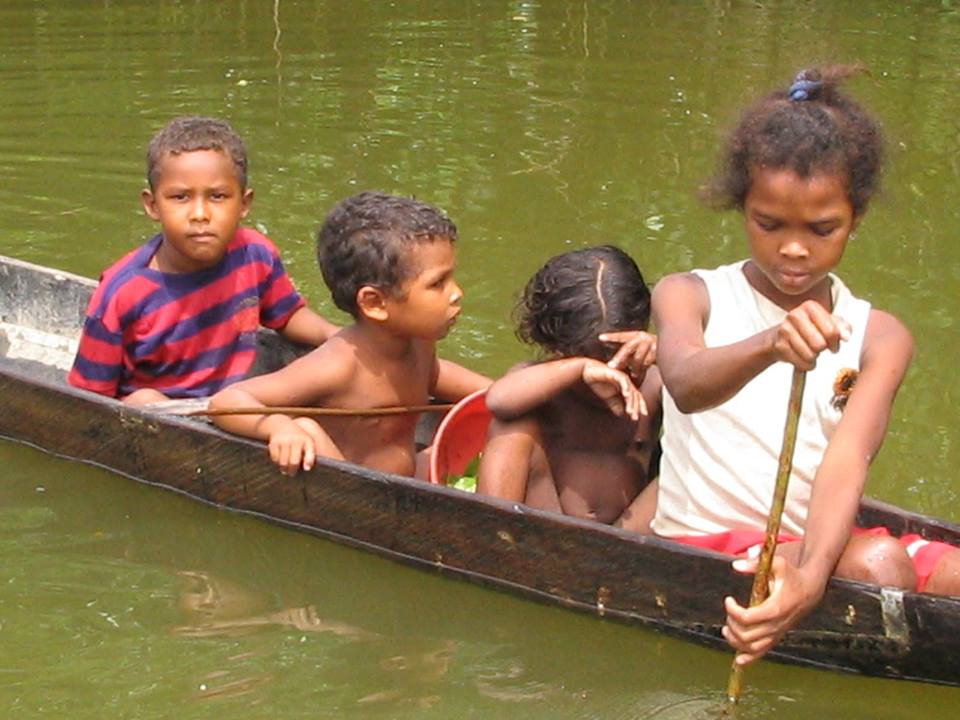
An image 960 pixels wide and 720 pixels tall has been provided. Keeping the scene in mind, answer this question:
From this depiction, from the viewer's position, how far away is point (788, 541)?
3.53 metres

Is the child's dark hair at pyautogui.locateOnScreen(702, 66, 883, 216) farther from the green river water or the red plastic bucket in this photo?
the red plastic bucket

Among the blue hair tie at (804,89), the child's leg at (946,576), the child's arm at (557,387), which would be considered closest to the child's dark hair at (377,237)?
the child's arm at (557,387)

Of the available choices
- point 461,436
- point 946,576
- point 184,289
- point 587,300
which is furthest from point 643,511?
point 184,289

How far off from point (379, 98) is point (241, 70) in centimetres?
116

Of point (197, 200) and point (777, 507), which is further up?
point (197, 200)

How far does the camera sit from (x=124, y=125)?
887 centimetres

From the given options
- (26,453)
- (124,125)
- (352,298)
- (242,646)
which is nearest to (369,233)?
(352,298)

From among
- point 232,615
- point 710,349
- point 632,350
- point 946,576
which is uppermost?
point 710,349

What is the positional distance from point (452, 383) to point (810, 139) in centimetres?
174

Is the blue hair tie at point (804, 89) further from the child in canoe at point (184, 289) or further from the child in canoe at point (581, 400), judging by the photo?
the child in canoe at point (184, 289)

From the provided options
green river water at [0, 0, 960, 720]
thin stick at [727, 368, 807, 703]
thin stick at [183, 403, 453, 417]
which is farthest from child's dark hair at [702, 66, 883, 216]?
thin stick at [183, 403, 453, 417]

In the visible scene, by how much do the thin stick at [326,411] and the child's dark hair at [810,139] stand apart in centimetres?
131

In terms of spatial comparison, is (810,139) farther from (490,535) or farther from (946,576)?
(490,535)

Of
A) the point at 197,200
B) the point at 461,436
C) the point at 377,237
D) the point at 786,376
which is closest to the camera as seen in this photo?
the point at 786,376
